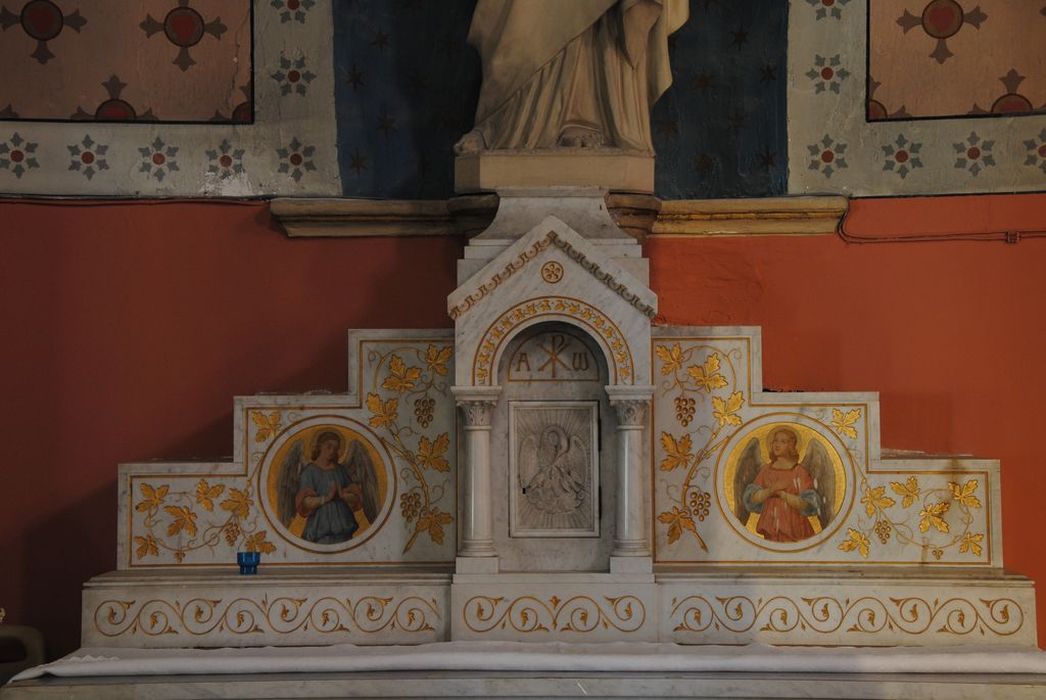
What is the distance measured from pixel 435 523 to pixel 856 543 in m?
1.66

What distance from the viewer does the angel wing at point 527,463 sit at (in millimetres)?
6289

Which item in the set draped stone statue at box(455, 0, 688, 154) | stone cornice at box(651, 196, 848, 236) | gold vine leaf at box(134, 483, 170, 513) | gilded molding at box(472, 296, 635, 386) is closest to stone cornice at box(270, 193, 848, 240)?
stone cornice at box(651, 196, 848, 236)

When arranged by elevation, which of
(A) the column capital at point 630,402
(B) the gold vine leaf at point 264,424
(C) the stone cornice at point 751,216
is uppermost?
(C) the stone cornice at point 751,216

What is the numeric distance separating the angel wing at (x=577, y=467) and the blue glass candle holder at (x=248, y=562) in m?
1.25

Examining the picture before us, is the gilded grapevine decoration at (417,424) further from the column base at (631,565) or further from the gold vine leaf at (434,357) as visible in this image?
the column base at (631,565)

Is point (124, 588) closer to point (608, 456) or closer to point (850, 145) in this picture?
point (608, 456)

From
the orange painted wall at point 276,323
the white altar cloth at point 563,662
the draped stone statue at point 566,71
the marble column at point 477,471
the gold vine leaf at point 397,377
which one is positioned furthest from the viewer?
the orange painted wall at point 276,323

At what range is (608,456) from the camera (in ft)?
20.6

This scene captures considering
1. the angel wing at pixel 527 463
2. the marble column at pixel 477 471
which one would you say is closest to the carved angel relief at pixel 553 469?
the angel wing at pixel 527 463

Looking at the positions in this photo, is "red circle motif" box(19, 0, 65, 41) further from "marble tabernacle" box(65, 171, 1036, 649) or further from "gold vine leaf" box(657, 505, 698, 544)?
A: "gold vine leaf" box(657, 505, 698, 544)

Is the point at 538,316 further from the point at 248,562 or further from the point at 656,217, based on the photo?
the point at 248,562

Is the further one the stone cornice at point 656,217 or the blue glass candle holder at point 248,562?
the stone cornice at point 656,217

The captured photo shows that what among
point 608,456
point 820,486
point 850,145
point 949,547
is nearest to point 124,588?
point 608,456

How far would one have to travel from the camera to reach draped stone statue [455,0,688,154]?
22.1 feet
